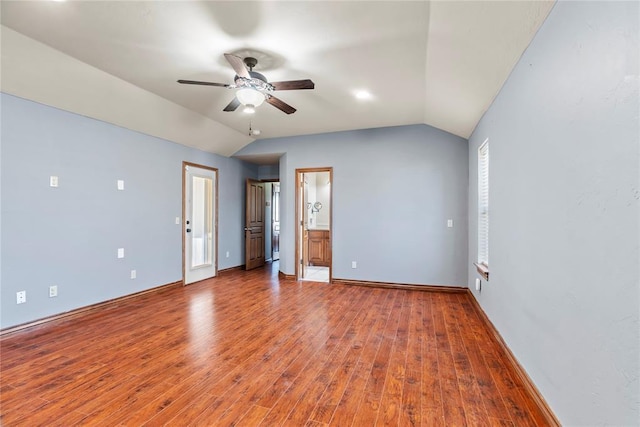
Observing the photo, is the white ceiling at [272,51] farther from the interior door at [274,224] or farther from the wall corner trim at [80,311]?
the interior door at [274,224]

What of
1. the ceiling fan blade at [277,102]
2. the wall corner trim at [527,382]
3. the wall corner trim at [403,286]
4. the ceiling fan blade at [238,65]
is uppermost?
the ceiling fan blade at [238,65]

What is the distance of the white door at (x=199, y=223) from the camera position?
18.0 ft

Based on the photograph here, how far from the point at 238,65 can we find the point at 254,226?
5.09 m

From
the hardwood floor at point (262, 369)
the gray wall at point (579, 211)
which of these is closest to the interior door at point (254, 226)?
the hardwood floor at point (262, 369)

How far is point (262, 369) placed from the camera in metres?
2.47

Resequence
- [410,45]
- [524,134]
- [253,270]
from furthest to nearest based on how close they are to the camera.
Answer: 1. [253,270]
2. [410,45]
3. [524,134]

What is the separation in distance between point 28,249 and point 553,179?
16.0 ft

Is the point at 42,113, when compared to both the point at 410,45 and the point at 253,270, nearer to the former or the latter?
the point at 410,45

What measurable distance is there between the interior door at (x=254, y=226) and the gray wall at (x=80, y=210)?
1.83 meters

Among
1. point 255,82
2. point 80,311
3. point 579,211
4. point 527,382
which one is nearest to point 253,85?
point 255,82

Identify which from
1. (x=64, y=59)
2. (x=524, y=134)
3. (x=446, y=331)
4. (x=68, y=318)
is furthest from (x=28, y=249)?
(x=524, y=134)

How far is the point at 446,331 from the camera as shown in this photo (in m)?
3.28

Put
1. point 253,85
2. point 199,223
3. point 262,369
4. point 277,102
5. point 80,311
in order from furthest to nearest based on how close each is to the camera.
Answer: point 199,223 → point 80,311 → point 277,102 → point 253,85 → point 262,369

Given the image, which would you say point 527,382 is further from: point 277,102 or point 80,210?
point 80,210
